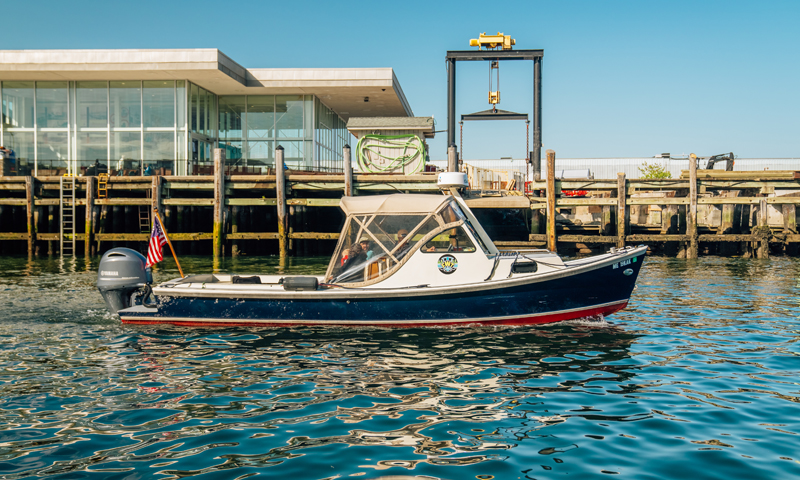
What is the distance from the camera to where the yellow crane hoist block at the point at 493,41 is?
82.3 feet

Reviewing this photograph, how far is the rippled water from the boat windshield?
98 centimetres

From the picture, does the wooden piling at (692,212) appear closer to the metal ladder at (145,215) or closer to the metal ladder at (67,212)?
the metal ladder at (145,215)

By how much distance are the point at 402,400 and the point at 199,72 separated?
78.9 feet

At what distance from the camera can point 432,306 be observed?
977 centimetres

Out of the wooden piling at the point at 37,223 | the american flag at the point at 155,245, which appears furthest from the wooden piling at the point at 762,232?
the wooden piling at the point at 37,223

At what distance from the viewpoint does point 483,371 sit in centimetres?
770

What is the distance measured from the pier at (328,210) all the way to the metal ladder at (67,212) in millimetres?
48

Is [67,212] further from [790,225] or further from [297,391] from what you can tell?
[790,225]

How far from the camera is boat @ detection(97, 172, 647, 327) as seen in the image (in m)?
9.75

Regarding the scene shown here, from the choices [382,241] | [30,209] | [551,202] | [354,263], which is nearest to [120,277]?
[354,263]

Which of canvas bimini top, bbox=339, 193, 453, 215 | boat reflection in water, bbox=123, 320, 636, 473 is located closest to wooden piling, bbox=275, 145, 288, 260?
canvas bimini top, bbox=339, 193, 453, 215

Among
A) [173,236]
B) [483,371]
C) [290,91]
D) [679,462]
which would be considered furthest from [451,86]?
[679,462]

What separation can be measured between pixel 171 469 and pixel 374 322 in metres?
5.25

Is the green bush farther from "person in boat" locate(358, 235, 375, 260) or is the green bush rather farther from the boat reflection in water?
the boat reflection in water
